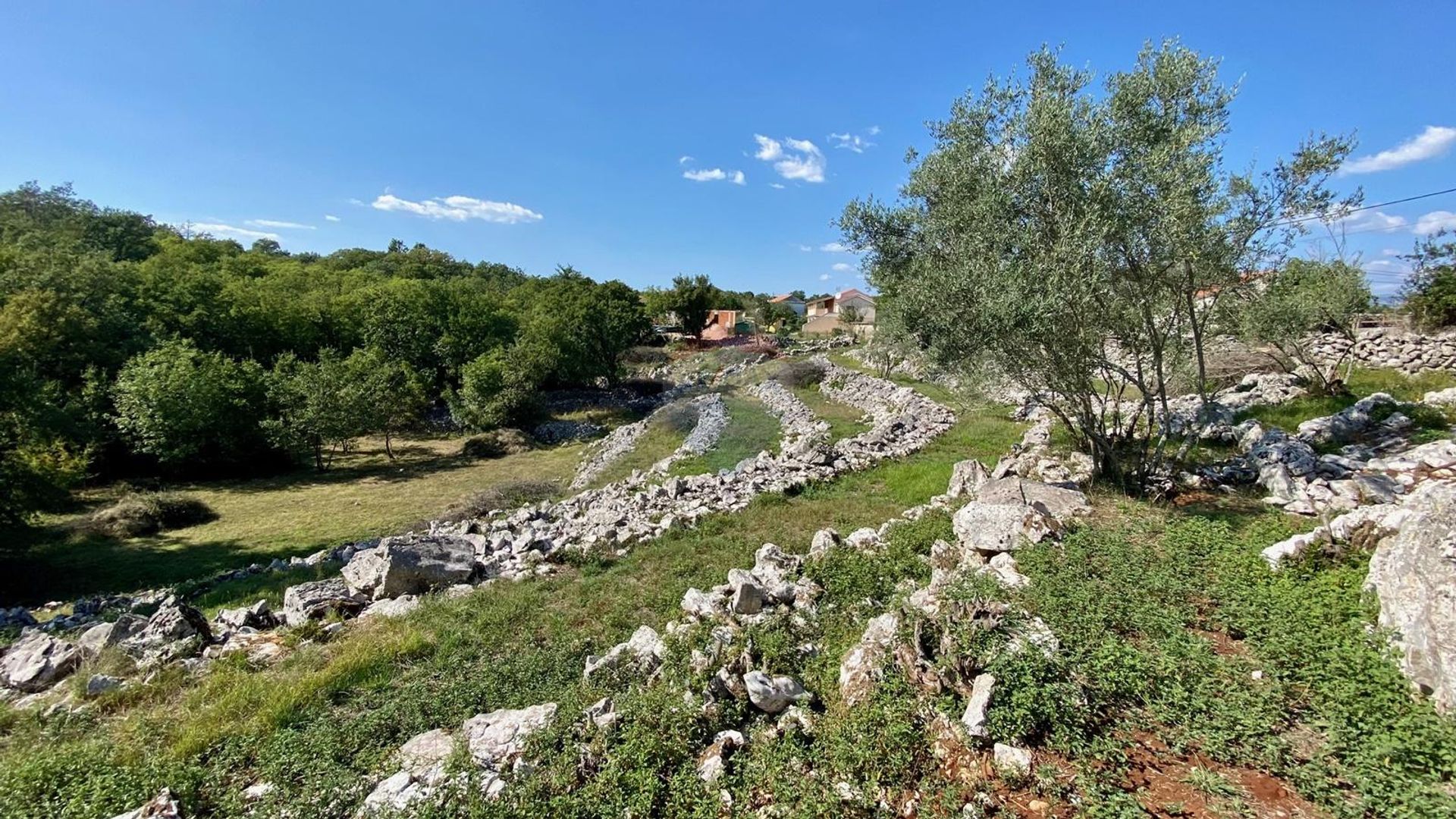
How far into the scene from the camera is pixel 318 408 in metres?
26.2

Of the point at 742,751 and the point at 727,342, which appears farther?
the point at 727,342

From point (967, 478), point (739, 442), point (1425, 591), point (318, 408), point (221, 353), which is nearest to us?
point (1425, 591)

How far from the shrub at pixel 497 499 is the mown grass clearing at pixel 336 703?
8512mm

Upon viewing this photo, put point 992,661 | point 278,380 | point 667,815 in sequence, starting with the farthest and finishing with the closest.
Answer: point 278,380
point 992,661
point 667,815

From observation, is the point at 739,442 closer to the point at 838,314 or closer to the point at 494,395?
the point at 494,395

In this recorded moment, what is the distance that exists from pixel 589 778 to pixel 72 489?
2951cm

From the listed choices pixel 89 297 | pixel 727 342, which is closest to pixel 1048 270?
pixel 89 297

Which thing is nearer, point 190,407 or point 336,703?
point 336,703

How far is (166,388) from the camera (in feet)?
77.6

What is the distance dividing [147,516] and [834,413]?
26468 millimetres

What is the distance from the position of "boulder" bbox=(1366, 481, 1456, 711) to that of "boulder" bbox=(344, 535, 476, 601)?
472 inches

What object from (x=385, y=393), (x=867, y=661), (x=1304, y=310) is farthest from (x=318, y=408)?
(x=1304, y=310)

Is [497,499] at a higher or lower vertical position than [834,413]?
lower

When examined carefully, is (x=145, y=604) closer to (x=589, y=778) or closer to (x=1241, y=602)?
(x=589, y=778)
